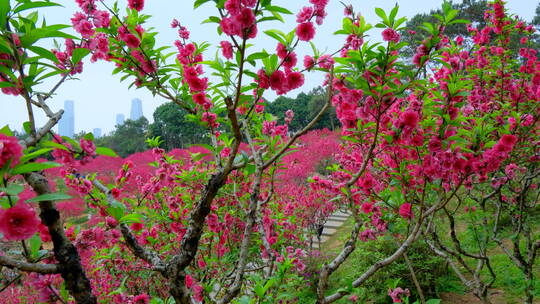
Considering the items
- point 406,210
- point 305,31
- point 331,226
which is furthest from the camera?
point 331,226

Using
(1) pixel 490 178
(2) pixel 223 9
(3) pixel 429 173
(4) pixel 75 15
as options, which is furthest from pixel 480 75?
(4) pixel 75 15

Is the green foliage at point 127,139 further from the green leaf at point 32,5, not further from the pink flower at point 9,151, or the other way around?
the pink flower at point 9,151

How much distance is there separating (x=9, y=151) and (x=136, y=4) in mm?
1279

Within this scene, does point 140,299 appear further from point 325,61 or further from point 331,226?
point 331,226

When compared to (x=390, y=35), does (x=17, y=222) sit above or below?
below

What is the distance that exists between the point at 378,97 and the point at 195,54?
1.27 metres

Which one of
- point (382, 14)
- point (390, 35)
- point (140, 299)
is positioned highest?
point (382, 14)

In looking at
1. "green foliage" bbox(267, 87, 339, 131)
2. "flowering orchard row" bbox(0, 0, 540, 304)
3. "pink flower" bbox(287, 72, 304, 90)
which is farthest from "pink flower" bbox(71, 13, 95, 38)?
"green foliage" bbox(267, 87, 339, 131)

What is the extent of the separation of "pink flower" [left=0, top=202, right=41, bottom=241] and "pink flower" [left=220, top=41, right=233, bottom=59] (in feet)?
3.00

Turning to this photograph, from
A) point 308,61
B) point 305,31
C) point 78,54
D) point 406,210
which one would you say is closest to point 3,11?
point 78,54

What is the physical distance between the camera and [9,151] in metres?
0.83

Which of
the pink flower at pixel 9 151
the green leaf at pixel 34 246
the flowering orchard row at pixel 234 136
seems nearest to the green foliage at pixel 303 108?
the flowering orchard row at pixel 234 136

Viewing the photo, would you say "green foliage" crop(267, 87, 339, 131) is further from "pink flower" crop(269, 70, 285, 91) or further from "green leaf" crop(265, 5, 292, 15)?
"green leaf" crop(265, 5, 292, 15)

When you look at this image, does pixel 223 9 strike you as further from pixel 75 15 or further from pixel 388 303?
pixel 388 303
